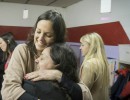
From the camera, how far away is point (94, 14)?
4586mm

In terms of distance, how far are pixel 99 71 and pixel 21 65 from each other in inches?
41.4

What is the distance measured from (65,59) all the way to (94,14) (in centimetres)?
358

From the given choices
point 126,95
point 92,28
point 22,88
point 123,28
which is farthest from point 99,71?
point 92,28

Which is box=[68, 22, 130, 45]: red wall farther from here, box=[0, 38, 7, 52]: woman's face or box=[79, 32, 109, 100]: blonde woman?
box=[0, 38, 7, 52]: woman's face

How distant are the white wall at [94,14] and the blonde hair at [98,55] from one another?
4.71 ft

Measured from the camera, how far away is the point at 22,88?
115 centimetres

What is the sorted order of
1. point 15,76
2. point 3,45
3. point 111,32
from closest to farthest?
point 15,76 → point 3,45 → point 111,32

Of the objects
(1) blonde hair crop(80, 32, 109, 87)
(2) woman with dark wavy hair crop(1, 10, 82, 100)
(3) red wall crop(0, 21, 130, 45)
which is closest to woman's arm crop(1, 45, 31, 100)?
(2) woman with dark wavy hair crop(1, 10, 82, 100)

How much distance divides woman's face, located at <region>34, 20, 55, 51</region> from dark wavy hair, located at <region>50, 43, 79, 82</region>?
0.46ft

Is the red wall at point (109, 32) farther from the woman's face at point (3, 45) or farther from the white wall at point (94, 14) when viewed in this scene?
the woman's face at point (3, 45)

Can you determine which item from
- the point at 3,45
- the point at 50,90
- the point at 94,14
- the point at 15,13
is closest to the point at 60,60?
the point at 50,90

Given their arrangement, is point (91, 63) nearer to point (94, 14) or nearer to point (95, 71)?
point (95, 71)

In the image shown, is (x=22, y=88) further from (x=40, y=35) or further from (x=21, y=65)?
(x=40, y=35)

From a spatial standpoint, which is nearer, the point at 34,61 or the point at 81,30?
the point at 34,61
